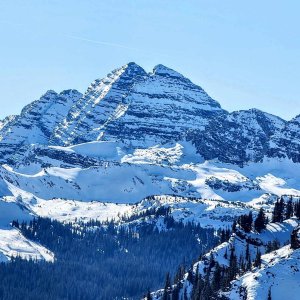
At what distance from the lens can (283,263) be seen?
626 ft

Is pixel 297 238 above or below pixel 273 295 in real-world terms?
above

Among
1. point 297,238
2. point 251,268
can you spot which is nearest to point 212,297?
point 251,268

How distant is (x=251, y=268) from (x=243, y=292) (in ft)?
49.4

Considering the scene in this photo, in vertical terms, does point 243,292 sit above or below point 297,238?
below

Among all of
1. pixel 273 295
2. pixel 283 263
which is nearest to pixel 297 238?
pixel 283 263

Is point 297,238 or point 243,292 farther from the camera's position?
point 297,238

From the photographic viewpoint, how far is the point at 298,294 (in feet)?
593

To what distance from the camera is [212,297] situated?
7618 inches

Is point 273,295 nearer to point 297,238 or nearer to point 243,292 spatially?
point 243,292

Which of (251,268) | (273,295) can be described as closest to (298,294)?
(273,295)

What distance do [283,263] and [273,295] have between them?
1307cm

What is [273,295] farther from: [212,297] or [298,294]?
[212,297]

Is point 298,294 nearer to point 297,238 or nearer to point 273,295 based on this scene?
point 273,295

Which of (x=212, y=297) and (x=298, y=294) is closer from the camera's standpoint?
(x=298, y=294)
